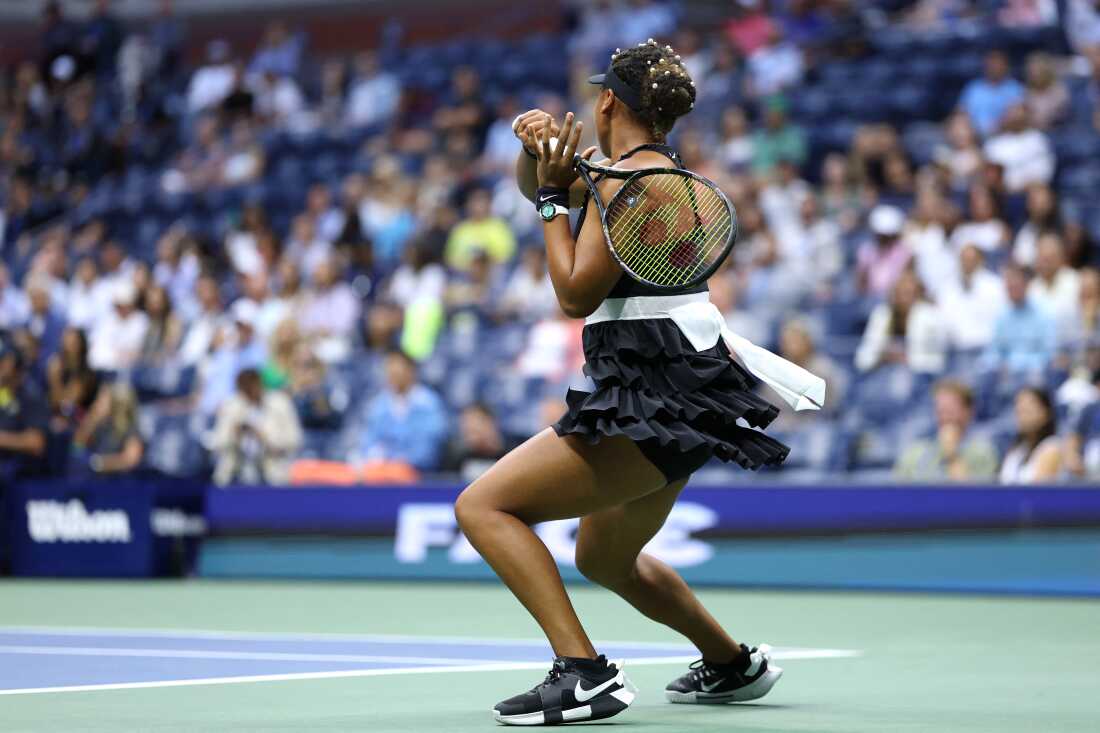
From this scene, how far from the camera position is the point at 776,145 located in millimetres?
14852

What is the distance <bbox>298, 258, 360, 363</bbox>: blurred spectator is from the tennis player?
385 inches

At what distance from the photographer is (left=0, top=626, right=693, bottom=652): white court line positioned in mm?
7477

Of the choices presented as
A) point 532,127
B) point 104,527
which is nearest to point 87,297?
point 104,527

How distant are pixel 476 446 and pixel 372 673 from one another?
5.65 meters

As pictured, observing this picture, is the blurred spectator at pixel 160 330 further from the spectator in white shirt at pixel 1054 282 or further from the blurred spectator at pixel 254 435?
the spectator in white shirt at pixel 1054 282

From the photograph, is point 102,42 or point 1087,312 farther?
point 102,42

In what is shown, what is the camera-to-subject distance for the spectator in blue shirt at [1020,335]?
11.2m

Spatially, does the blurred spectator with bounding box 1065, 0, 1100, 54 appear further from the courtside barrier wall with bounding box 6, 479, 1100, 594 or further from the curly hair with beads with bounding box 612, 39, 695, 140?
the curly hair with beads with bounding box 612, 39, 695, 140

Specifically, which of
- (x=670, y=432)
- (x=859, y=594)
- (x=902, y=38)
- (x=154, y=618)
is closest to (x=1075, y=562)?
(x=859, y=594)

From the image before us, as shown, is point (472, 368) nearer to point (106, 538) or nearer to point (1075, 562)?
point (106, 538)

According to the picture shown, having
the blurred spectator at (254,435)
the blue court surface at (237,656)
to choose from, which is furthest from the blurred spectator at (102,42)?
the blue court surface at (237,656)

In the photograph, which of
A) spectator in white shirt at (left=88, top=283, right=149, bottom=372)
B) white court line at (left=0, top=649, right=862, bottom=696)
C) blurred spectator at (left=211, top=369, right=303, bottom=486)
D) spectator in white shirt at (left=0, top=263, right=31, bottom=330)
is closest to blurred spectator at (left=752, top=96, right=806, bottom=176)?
blurred spectator at (left=211, top=369, right=303, bottom=486)

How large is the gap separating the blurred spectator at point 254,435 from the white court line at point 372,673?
19.6 ft

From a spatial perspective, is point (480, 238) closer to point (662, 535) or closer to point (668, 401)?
point (662, 535)
